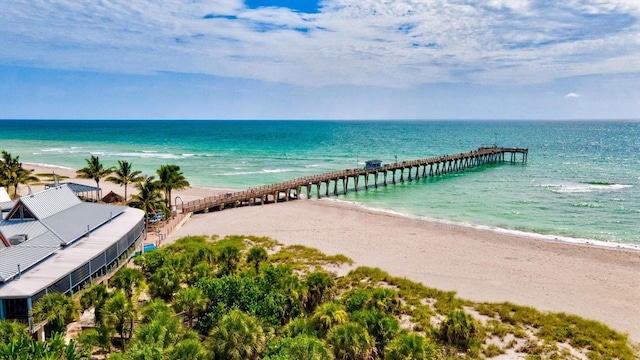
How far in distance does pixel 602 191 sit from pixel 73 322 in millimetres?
63777

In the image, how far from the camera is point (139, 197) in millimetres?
36281

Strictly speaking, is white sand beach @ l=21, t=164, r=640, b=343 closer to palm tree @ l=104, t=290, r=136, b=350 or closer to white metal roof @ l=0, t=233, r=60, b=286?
white metal roof @ l=0, t=233, r=60, b=286

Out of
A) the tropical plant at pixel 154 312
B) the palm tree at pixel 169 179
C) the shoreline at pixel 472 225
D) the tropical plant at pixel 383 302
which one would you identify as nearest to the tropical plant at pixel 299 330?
the tropical plant at pixel 383 302

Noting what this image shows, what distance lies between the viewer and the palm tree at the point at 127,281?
2077 cm

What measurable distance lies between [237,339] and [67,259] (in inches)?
497

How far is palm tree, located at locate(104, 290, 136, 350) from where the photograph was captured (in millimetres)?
17125

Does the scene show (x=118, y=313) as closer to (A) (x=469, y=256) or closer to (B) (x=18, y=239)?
(B) (x=18, y=239)

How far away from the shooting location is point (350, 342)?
49.6 feet

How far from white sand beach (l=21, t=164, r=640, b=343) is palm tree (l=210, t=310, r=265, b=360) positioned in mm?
14049

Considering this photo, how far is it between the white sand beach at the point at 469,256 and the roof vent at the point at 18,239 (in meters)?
13.4

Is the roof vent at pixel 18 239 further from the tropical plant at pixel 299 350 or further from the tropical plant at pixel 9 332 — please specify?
the tropical plant at pixel 299 350

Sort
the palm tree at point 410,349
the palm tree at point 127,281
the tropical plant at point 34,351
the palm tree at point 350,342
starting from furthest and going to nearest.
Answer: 1. the palm tree at point 127,281
2. the palm tree at point 350,342
3. the palm tree at point 410,349
4. the tropical plant at point 34,351

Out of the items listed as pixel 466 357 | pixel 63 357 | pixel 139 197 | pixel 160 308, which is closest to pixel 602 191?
pixel 466 357

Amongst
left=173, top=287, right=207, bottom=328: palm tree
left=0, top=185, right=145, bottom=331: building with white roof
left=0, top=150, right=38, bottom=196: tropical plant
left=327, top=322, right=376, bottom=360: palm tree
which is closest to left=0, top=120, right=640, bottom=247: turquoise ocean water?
left=0, top=150, right=38, bottom=196: tropical plant
